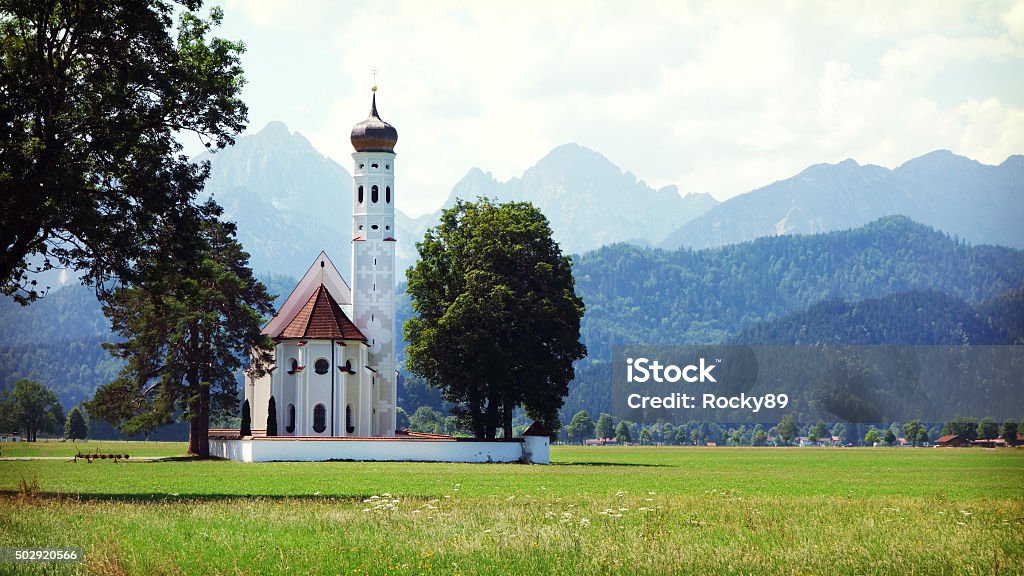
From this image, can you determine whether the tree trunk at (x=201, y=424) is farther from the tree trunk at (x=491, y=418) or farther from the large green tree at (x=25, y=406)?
the large green tree at (x=25, y=406)

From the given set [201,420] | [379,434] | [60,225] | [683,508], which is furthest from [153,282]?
[379,434]

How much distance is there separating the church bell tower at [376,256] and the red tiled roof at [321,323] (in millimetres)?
3259

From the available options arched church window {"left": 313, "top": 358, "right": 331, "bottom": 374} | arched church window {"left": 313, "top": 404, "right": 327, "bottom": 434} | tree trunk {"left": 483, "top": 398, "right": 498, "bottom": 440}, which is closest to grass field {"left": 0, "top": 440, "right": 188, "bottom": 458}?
arched church window {"left": 313, "top": 404, "right": 327, "bottom": 434}

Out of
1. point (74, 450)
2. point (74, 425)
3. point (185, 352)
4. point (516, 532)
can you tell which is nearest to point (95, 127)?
point (516, 532)

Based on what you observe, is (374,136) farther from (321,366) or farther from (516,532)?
(516,532)

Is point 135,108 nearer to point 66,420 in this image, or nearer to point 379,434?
point 379,434

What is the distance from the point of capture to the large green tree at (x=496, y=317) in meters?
66.4

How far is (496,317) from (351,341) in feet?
70.1

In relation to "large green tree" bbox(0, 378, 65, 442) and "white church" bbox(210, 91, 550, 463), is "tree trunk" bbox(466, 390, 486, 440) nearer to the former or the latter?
"white church" bbox(210, 91, 550, 463)

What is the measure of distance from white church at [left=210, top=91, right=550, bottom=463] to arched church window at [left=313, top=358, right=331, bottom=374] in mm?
65

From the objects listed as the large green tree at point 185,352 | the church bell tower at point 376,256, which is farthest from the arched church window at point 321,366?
the large green tree at point 185,352

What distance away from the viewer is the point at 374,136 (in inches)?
3610

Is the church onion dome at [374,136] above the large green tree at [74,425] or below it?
above

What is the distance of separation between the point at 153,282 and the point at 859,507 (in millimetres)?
18295
